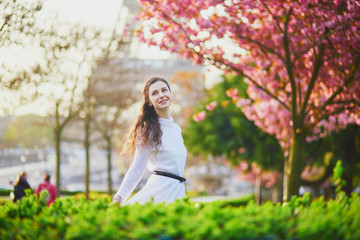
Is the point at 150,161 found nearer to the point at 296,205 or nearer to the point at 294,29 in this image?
the point at 296,205

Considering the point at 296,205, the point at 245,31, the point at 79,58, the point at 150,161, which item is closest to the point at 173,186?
the point at 150,161

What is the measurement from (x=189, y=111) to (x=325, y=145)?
54.5ft

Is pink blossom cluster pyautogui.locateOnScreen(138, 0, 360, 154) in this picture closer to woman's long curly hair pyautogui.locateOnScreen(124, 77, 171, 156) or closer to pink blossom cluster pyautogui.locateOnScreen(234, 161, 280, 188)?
woman's long curly hair pyautogui.locateOnScreen(124, 77, 171, 156)

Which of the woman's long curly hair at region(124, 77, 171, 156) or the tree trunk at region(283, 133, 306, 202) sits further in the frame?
the tree trunk at region(283, 133, 306, 202)

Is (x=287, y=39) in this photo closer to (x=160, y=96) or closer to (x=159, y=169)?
(x=160, y=96)

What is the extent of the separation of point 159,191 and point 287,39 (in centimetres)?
449

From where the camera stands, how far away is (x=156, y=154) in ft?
15.0

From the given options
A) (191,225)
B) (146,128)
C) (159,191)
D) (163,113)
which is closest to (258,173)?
(163,113)

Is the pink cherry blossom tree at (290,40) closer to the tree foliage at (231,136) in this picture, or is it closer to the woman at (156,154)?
the woman at (156,154)

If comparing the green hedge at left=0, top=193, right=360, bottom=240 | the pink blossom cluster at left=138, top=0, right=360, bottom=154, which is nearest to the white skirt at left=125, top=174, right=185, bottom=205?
the green hedge at left=0, top=193, right=360, bottom=240

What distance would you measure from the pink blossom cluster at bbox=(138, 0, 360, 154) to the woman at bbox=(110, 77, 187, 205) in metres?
3.09

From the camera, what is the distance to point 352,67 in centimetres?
790

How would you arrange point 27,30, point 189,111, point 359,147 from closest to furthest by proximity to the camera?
point 27,30, point 359,147, point 189,111

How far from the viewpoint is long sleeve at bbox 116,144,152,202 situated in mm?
4406
